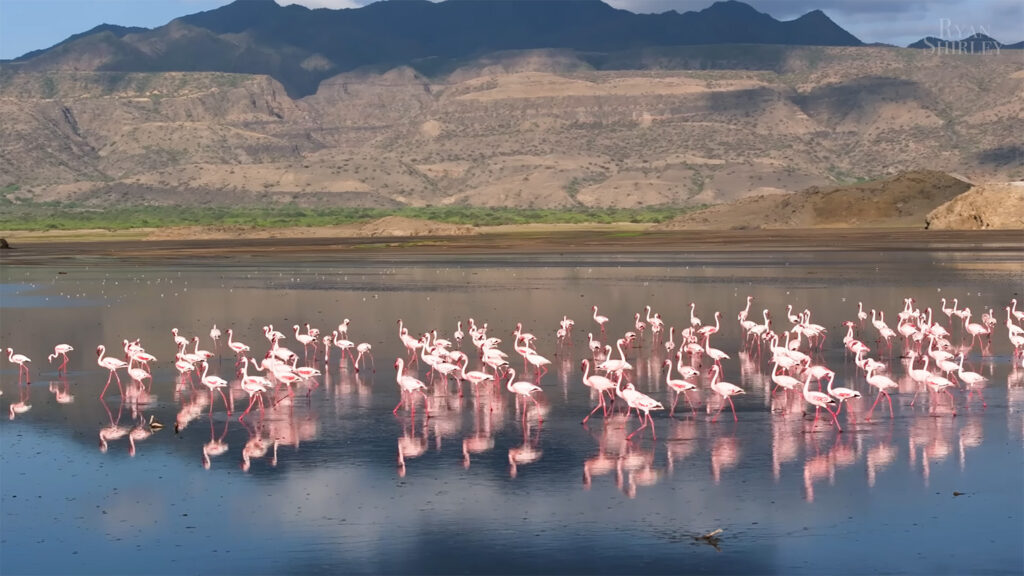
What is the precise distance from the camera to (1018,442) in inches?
768

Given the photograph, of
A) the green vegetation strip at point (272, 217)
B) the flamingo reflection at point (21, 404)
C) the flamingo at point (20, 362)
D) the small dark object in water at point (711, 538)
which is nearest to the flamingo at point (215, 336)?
the flamingo at point (20, 362)

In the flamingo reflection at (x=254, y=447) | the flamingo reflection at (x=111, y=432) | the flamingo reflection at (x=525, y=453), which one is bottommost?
the flamingo reflection at (x=525, y=453)

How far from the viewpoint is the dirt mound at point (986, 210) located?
337ft

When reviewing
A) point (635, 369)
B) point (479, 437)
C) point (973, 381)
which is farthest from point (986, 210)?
point (479, 437)

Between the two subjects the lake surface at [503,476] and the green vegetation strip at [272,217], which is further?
the green vegetation strip at [272,217]

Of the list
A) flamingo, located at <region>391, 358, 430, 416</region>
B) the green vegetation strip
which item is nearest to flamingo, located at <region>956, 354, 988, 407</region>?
flamingo, located at <region>391, 358, 430, 416</region>

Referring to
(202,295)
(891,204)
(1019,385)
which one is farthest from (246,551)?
(891,204)

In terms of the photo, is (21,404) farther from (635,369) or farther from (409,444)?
(635,369)

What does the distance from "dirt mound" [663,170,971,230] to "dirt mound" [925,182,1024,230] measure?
9936 millimetres

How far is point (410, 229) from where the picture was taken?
4749 inches

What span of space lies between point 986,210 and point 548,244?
34701mm

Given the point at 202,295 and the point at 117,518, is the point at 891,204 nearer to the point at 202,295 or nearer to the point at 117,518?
the point at 202,295

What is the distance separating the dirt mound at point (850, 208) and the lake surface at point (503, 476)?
89304 millimetres

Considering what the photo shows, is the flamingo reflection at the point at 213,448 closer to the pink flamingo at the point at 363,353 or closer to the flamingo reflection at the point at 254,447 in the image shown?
the flamingo reflection at the point at 254,447
